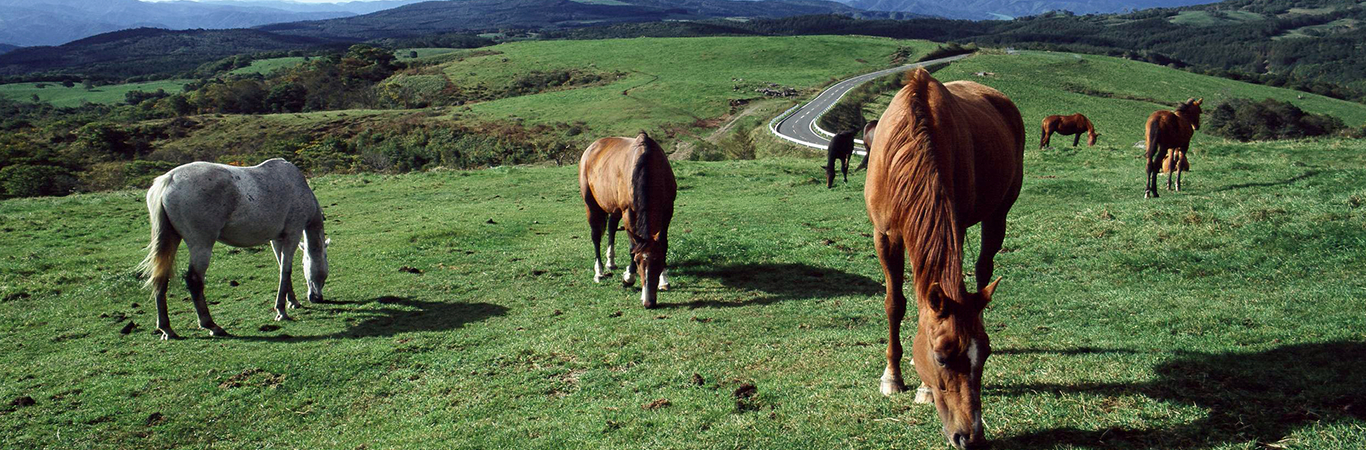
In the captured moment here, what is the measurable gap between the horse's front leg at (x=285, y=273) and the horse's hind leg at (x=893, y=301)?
937 cm

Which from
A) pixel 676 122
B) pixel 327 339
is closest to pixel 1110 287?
pixel 327 339

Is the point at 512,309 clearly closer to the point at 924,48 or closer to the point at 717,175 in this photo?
the point at 717,175

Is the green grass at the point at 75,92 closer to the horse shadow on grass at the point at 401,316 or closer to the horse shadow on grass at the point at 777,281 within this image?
the horse shadow on grass at the point at 401,316

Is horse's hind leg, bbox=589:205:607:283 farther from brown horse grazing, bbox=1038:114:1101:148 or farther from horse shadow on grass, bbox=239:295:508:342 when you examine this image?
brown horse grazing, bbox=1038:114:1101:148

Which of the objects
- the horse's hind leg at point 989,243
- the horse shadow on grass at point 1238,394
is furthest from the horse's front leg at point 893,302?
the horse's hind leg at point 989,243

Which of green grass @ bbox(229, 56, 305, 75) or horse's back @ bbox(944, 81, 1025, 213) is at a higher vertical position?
green grass @ bbox(229, 56, 305, 75)

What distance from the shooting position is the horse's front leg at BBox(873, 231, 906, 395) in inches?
226

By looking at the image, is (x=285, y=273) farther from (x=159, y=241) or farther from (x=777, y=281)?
(x=777, y=281)

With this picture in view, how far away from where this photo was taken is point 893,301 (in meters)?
5.94

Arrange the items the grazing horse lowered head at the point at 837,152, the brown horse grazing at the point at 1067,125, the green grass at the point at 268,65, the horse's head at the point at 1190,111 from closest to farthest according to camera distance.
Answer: the horse's head at the point at 1190,111 < the grazing horse lowered head at the point at 837,152 < the brown horse grazing at the point at 1067,125 < the green grass at the point at 268,65

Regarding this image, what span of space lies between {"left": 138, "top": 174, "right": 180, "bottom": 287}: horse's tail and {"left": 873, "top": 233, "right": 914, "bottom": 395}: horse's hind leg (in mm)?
9920

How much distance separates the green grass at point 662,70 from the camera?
74.6 meters

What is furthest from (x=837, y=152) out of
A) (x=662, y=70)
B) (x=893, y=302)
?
(x=662, y=70)

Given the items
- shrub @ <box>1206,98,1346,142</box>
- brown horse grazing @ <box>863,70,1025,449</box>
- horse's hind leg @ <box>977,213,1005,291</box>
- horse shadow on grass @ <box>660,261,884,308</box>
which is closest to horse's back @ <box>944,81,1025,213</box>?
brown horse grazing @ <box>863,70,1025,449</box>
